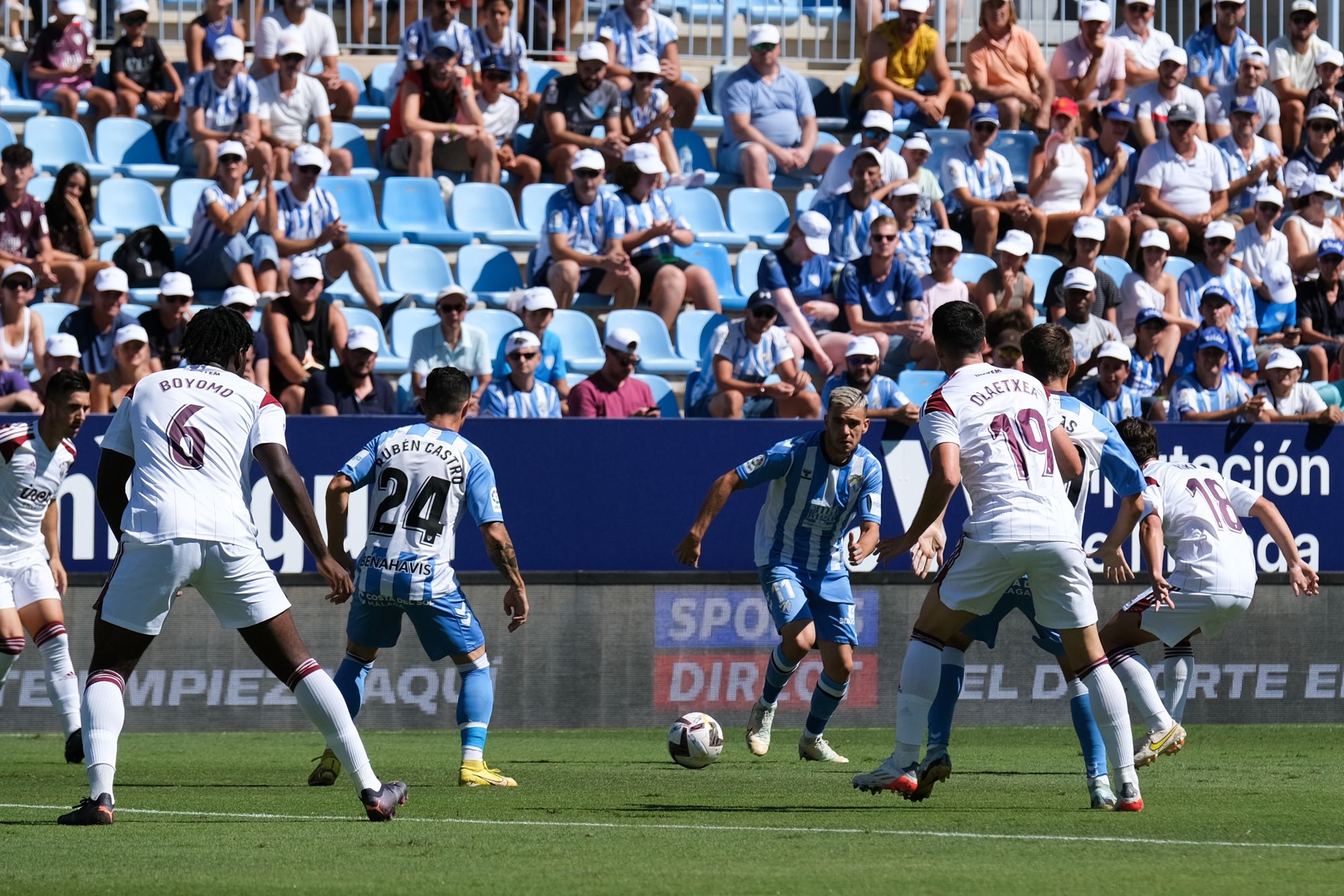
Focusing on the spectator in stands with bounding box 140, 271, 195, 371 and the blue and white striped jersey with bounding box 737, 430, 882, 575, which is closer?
the blue and white striped jersey with bounding box 737, 430, 882, 575

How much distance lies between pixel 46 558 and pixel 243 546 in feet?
13.7

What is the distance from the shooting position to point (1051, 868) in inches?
255

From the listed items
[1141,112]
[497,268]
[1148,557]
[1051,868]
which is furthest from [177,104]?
[1051,868]

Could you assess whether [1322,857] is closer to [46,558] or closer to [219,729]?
[46,558]

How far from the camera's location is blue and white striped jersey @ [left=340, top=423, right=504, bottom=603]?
941 cm

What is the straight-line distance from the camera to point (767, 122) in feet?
61.7

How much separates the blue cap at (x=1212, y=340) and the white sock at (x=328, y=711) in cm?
960

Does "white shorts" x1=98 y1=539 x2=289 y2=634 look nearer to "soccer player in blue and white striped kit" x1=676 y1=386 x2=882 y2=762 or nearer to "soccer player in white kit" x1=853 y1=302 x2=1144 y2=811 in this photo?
"soccer player in white kit" x1=853 y1=302 x2=1144 y2=811

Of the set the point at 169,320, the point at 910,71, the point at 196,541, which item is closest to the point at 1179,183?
the point at 910,71

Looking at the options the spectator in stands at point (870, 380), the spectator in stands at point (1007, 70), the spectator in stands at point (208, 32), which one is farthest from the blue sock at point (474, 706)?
the spectator in stands at point (1007, 70)

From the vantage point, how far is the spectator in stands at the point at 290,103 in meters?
17.1

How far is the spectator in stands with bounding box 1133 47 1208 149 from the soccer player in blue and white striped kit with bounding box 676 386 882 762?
954 centimetres

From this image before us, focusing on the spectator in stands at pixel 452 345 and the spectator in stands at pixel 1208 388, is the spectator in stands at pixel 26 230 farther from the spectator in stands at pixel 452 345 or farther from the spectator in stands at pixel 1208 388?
the spectator in stands at pixel 1208 388

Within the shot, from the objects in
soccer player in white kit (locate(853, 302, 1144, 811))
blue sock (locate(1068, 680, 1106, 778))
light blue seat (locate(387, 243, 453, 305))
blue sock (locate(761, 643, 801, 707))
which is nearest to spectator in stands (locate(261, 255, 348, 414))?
light blue seat (locate(387, 243, 453, 305))
